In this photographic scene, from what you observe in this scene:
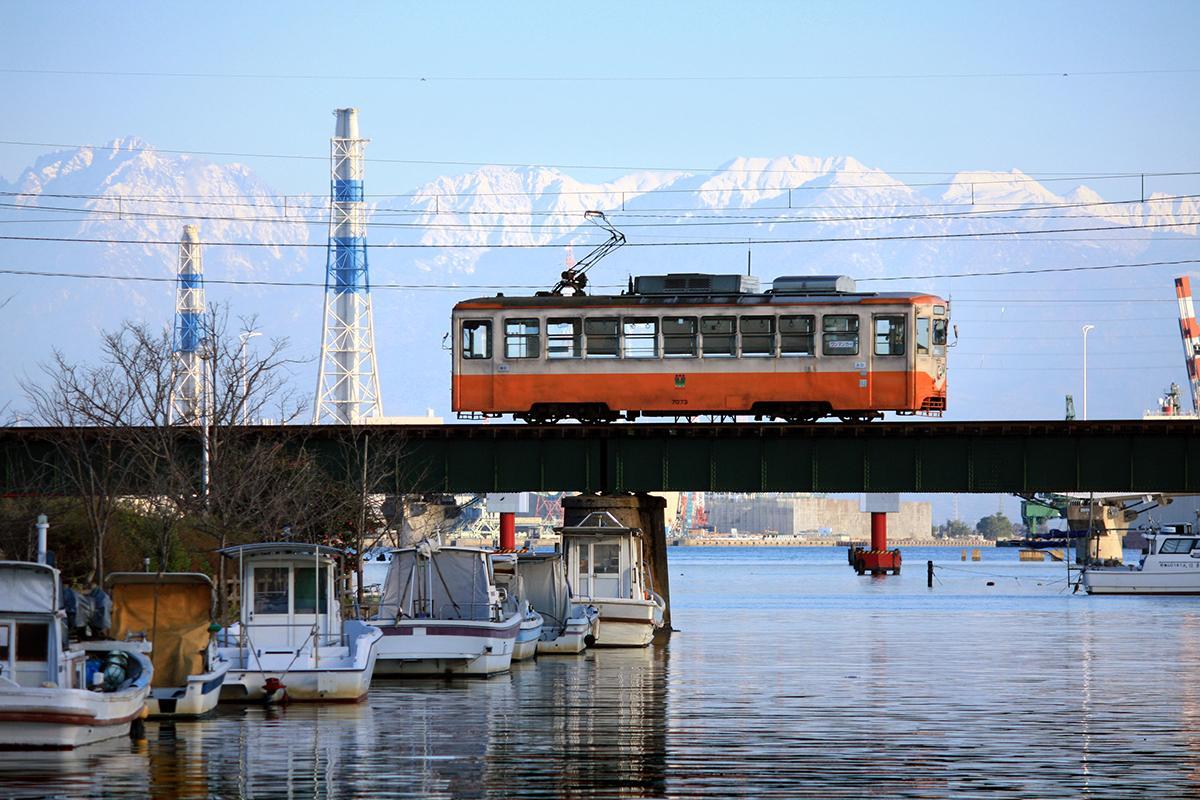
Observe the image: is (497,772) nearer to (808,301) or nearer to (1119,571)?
(808,301)

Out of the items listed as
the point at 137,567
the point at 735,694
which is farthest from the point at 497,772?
the point at 137,567

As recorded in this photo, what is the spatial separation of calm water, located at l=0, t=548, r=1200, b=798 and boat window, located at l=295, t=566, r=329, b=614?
178cm

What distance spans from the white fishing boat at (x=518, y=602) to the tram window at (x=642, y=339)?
319 inches

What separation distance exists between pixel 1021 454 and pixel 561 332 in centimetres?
1461

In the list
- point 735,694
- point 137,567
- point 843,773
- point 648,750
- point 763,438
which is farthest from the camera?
point 763,438

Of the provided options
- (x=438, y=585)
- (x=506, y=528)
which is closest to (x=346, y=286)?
(x=506, y=528)

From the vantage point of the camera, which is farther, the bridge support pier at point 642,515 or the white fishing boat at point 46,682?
the bridge support pier at point 642,515

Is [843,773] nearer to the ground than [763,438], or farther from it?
nearer to the ground

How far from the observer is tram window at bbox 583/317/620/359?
55.8 m

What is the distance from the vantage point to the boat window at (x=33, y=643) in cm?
2655

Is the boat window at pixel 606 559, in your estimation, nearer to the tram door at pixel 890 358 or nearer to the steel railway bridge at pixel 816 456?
the steel railway bridge at pixel 816 456

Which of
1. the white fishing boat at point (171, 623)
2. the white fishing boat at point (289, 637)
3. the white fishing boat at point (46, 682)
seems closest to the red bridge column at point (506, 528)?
the white fishing boat at point (289, 637)

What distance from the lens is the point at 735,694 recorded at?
122 ft

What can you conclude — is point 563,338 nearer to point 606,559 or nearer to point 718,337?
point 718,337
